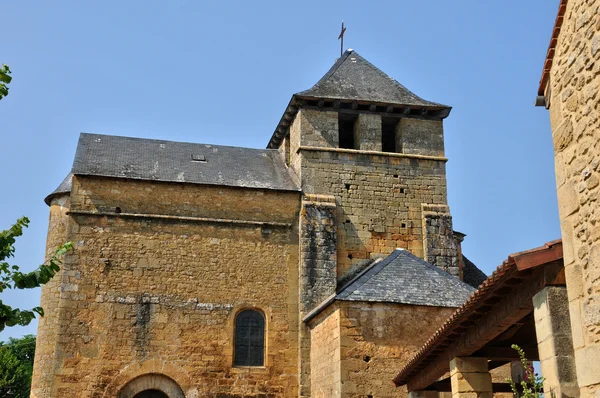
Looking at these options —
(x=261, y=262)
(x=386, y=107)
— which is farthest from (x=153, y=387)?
(x=386, y=107)

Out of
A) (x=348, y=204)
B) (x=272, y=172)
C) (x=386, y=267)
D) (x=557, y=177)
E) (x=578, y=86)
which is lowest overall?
(x=557, y=177)

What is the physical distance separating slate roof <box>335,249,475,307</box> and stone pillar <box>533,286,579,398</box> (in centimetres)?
712

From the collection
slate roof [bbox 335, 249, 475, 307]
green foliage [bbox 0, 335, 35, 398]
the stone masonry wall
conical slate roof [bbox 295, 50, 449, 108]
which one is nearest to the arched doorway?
slate roof [bbox 335, 249, 475, 307]

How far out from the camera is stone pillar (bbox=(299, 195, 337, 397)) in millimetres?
15001

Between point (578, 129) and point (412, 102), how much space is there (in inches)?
478

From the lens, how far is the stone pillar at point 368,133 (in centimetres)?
1689

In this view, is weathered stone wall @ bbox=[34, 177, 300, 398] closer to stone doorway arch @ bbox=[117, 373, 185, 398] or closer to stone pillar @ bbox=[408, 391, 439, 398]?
stone doorway arch @ bbox=[117, 373, 185, 398]

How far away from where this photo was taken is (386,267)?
47.4 feet

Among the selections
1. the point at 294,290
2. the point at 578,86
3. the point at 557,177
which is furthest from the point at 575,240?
the point at 294,290

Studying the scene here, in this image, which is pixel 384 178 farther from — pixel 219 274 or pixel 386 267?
pixel 219 274

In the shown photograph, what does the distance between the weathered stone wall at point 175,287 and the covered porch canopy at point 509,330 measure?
17.4 feet

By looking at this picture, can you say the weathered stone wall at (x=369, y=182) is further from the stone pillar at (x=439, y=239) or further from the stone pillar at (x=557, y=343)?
the stone pillar at (x=557, y=343)

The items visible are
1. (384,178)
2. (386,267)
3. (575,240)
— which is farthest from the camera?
(384,178)

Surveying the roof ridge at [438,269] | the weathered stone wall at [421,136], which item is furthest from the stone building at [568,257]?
the weathered stone wall at [421,136]
